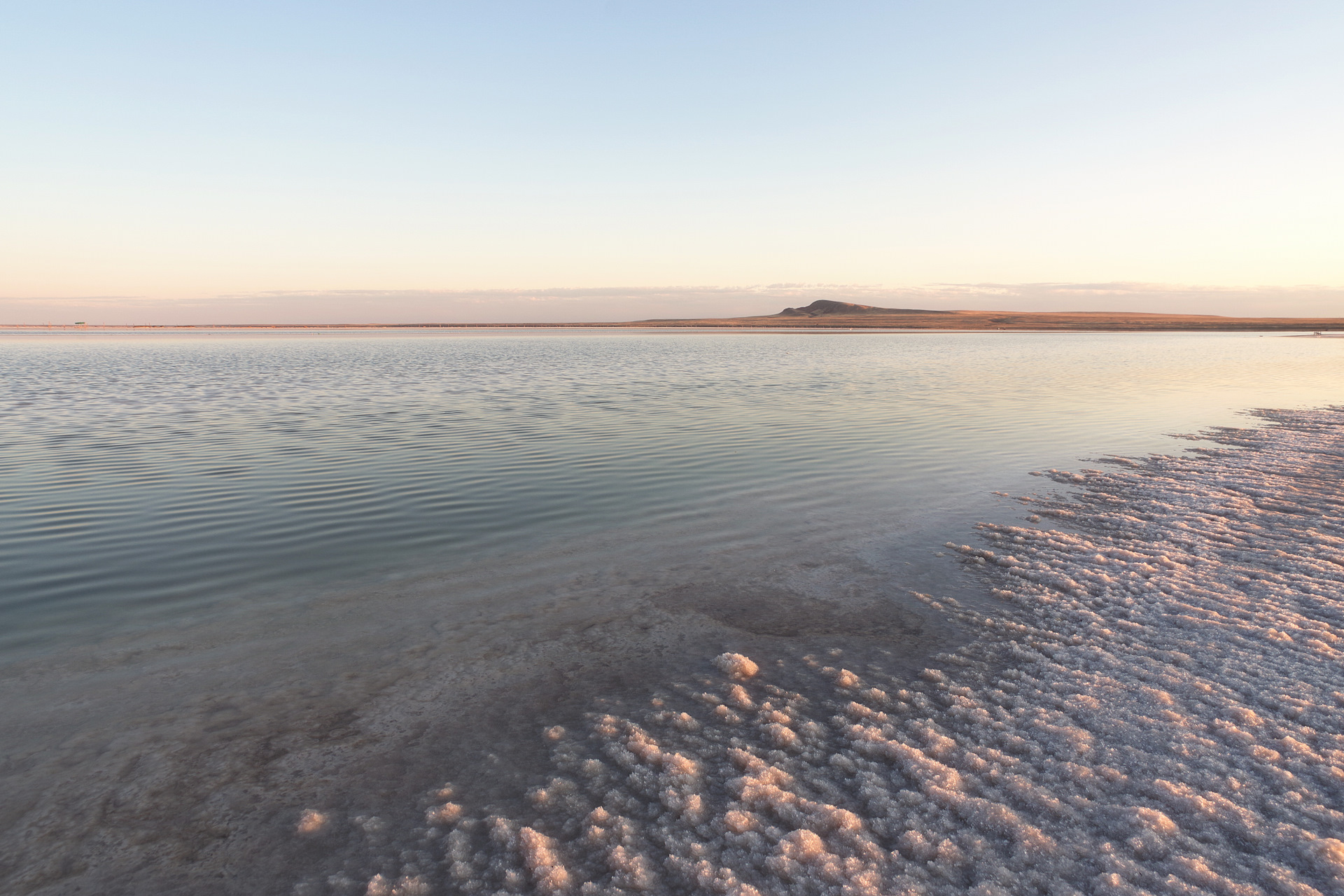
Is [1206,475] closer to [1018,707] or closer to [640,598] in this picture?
[1018,707]

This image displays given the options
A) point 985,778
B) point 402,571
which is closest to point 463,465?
point 402,571

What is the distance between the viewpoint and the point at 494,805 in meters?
4.92

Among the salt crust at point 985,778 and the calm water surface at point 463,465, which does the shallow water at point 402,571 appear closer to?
the calm water surface at point 463,465

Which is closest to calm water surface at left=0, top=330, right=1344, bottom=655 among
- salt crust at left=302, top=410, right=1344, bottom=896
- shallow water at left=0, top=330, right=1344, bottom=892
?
shallow water at left=0, top=330, right=1344, bottom=892

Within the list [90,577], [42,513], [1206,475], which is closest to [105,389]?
[42,513]

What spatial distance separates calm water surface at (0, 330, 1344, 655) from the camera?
32.9ft

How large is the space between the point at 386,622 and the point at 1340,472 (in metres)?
20.0

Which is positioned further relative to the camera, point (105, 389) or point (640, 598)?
point (105, 389)

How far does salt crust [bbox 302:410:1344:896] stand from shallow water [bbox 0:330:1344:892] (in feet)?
Answer: 2.34

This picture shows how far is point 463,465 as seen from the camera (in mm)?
16750

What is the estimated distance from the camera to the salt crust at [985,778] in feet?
13.7

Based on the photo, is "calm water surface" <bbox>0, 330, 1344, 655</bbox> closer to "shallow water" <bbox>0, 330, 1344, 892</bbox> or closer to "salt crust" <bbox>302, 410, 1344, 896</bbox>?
"shallow water" <bbox>0, 330, 1344, 892</bbox>

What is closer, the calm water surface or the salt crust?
the salt crust

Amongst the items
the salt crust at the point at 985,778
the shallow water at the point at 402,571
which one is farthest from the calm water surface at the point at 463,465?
the salt crust at the point at 985,778
